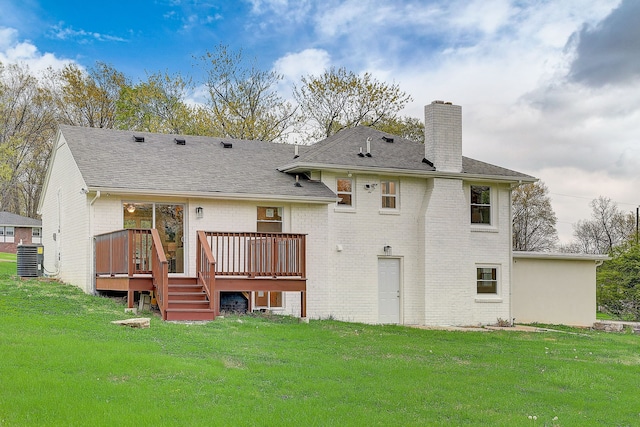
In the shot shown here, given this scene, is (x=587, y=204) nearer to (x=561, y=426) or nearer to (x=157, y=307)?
(x=157, y=307)

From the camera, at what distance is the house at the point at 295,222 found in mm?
17344

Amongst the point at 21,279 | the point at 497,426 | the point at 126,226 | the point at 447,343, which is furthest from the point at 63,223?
the point at 497,426

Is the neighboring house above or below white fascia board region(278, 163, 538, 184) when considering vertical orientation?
below

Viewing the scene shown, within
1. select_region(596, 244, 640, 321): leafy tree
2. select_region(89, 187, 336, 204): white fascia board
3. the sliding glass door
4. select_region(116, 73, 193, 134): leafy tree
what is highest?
select_region(116, 73, 193, 134): leafy tree

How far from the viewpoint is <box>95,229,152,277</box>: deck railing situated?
51.8 feet

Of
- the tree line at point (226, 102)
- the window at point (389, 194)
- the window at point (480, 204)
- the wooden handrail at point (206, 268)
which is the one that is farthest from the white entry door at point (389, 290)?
the tree line at point (226, 102)

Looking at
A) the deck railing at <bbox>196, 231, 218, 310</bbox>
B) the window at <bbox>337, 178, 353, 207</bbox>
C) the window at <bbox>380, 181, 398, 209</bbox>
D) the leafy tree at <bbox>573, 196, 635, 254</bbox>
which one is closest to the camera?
the deck railing at <bbox>196, 231, 218, 310</bbox>

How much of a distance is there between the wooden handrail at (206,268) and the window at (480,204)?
9743 mm

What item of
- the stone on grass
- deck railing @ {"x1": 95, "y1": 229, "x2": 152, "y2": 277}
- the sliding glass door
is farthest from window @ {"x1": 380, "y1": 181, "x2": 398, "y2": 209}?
the stone on grass

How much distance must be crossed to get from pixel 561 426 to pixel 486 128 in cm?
2047

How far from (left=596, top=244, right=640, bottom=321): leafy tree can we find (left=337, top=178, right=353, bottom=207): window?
50.6ft

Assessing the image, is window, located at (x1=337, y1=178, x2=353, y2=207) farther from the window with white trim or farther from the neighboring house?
the neighboring house

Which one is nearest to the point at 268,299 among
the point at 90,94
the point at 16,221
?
the point at 90,94

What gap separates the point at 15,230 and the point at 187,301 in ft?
128
